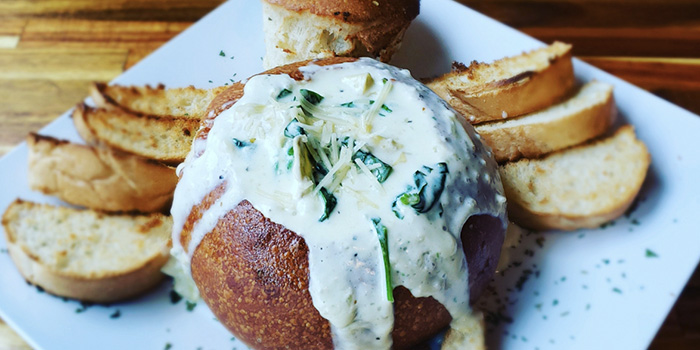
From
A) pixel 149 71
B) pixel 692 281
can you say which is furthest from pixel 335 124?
pixel 692 281

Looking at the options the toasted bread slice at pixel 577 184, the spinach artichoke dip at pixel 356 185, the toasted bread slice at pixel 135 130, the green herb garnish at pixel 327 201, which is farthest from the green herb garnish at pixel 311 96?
the toasted bread slice at pixel 577 184

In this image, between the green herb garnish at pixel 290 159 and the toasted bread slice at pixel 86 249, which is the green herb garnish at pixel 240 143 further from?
the toasted bread slice at pixel 86 249

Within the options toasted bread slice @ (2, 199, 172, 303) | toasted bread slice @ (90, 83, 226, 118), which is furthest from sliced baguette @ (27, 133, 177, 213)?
toasted bread slice @ (90, 83, 226, 118)

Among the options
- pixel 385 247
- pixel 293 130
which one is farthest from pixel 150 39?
pixel 385 247

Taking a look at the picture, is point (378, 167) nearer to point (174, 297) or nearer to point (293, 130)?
point (293, 130)

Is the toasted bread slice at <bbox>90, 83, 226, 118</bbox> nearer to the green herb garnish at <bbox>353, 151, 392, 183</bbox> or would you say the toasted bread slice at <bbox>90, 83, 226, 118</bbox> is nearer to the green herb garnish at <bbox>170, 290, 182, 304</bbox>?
the green herb garnish at <bbox>170, 290, 182, 304</bbox>

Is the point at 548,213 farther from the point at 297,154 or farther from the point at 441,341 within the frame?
the point at 297,154
